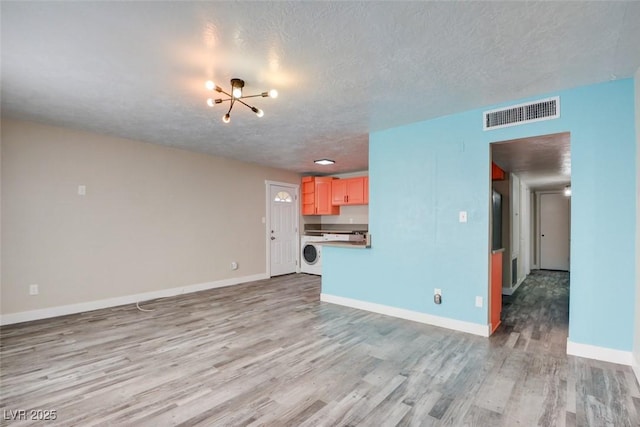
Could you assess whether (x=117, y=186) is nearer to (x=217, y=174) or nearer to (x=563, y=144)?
(x=217, y=174)

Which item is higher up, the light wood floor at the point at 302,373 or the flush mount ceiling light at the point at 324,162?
the flush mount ceiling light at the point at 324,162

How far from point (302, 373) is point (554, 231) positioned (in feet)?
26.3

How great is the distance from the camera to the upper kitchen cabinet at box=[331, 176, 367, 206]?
20.4 ft

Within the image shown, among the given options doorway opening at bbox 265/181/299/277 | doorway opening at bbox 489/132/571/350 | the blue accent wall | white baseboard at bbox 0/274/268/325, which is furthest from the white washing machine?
doorway opening at bbox 489/132/571/350

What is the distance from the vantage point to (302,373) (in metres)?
2.33

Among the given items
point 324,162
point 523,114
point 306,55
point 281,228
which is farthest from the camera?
point 281,228

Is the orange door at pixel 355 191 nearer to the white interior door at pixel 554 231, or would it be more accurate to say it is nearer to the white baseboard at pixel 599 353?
the white baseboard at pixel 599 353

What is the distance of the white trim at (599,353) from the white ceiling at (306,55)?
2.21m

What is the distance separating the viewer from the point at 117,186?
14.1ft

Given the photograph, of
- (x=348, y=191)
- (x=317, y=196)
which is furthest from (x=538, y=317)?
(x=317, y=196)

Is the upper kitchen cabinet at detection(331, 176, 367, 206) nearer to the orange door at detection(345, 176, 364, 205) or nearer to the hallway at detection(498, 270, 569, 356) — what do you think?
the orange door at detection(345, 176, 364, 205)

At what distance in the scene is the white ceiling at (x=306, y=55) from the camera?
1713mm

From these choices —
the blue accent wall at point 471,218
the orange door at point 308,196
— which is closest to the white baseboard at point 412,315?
the blue accent wall at point 471,218

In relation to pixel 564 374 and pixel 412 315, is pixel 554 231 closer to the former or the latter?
pixel 412 315
